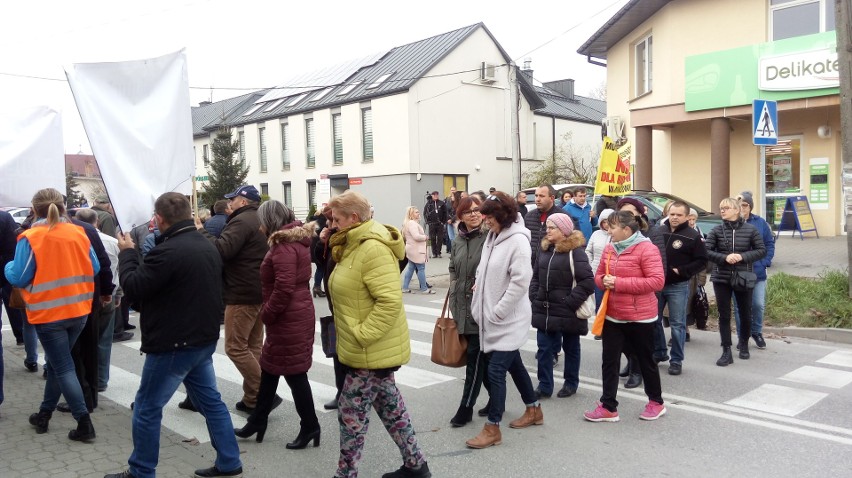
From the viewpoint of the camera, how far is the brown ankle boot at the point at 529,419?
5.68 metres

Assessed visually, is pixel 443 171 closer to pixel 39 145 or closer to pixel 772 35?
pixel 772 35

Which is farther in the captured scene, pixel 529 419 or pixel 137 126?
pixel 529 419

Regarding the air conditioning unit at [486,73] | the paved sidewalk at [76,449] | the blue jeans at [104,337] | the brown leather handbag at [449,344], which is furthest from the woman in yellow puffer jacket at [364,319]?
the air conditioning unit at [486,73]

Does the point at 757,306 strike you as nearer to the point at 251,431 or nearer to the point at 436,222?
the point at 251,431

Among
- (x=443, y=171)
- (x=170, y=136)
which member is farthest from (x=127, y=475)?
(x=443, y=171)

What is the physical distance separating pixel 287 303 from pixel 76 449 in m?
1.96

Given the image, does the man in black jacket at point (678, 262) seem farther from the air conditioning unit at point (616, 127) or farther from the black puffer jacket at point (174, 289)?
the air conditioning unit at point (616, 127)

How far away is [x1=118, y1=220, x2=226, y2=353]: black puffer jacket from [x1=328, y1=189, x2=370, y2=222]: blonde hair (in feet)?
2.81

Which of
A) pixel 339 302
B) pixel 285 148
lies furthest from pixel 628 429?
pixel 285 148

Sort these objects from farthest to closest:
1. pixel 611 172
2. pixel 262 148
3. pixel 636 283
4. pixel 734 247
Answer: pixel 262 148 → pixel 611 172 → pixel 734 247 → pixel 636 283

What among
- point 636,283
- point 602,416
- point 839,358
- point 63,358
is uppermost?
point 636,283

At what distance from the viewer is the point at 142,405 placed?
4344 mm

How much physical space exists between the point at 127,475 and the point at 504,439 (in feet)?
8.71

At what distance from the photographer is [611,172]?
11664 millimetres
